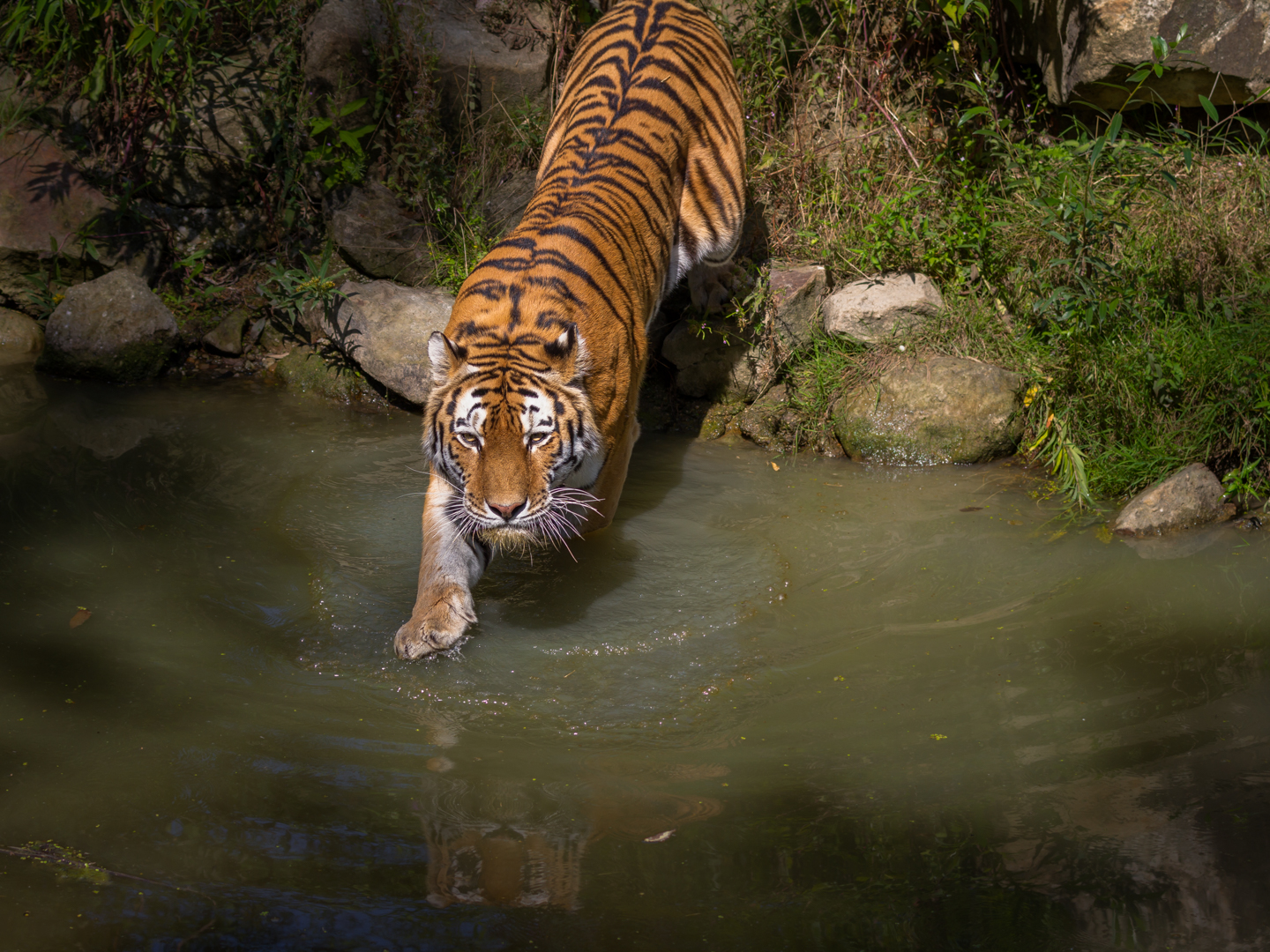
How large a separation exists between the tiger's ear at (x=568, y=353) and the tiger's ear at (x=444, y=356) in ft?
0.88

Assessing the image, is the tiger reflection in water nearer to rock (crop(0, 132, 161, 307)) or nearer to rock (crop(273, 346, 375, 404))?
rock (crop(273, 346, 375, 404))

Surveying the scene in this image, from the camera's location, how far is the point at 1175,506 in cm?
397

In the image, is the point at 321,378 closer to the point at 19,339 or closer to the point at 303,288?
the point at 303,288

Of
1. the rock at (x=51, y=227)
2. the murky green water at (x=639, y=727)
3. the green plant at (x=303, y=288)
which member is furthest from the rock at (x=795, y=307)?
the rock at (x=51, y=227)

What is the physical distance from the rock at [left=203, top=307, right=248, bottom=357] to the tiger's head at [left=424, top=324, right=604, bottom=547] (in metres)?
2.96


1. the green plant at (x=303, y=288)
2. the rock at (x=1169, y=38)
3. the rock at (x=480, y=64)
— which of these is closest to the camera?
A: the rock at (x=1169, y=38)

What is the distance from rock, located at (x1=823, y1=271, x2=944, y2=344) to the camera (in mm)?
5070

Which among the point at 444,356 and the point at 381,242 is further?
the point at 381,242

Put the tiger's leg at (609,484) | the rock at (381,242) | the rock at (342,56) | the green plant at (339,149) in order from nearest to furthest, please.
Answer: the tiger's leg at (609,484)
the rock at (381,242)
the green plant at (339,149)
the rock at (342,56)

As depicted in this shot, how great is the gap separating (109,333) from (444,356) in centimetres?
318

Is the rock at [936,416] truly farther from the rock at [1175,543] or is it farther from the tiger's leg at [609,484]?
the tiger's leg at [609,484]

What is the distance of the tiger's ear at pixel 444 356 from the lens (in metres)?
3.25

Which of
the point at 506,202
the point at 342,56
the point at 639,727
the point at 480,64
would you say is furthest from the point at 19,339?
the point at 639,727

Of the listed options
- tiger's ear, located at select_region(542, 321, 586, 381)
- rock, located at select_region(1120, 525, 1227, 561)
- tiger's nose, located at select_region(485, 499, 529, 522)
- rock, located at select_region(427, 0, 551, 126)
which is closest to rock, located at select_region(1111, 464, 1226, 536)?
rock, located at select_region(1120, 525, 1227, 561)
